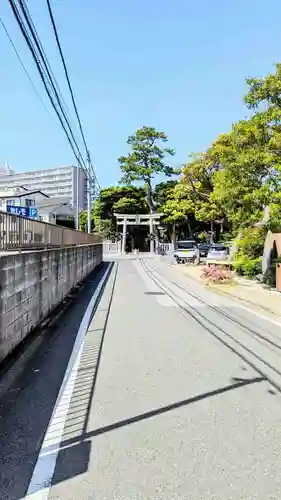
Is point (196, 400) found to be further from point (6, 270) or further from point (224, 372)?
point (6, 270)

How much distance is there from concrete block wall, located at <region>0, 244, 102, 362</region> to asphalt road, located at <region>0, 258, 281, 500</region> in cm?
49

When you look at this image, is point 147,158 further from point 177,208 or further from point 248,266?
point 248,266

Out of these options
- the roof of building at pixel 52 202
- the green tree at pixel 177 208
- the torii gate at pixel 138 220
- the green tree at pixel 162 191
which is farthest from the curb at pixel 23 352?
the green tree at pixel 162 191

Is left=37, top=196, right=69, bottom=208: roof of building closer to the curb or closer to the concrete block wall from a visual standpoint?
the concrete block wall

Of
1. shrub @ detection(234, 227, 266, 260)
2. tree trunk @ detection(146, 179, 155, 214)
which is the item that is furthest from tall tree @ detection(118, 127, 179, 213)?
shrub @ detection(234, 227, 266, 260)

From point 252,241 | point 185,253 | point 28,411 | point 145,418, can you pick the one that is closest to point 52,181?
point 185,253

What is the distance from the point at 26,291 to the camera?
810 cm

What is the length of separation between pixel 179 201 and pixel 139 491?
5231 cm

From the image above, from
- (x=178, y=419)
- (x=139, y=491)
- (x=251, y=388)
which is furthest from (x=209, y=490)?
(x=251, y=388)

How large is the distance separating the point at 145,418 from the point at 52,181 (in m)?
56.3

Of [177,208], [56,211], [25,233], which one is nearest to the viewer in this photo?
[25,233]

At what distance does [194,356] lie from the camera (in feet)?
24.3

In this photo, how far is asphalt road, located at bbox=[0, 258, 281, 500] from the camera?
345 cm

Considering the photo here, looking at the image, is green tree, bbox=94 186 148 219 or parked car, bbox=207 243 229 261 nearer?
parked car, bbox=207 243 229 261
